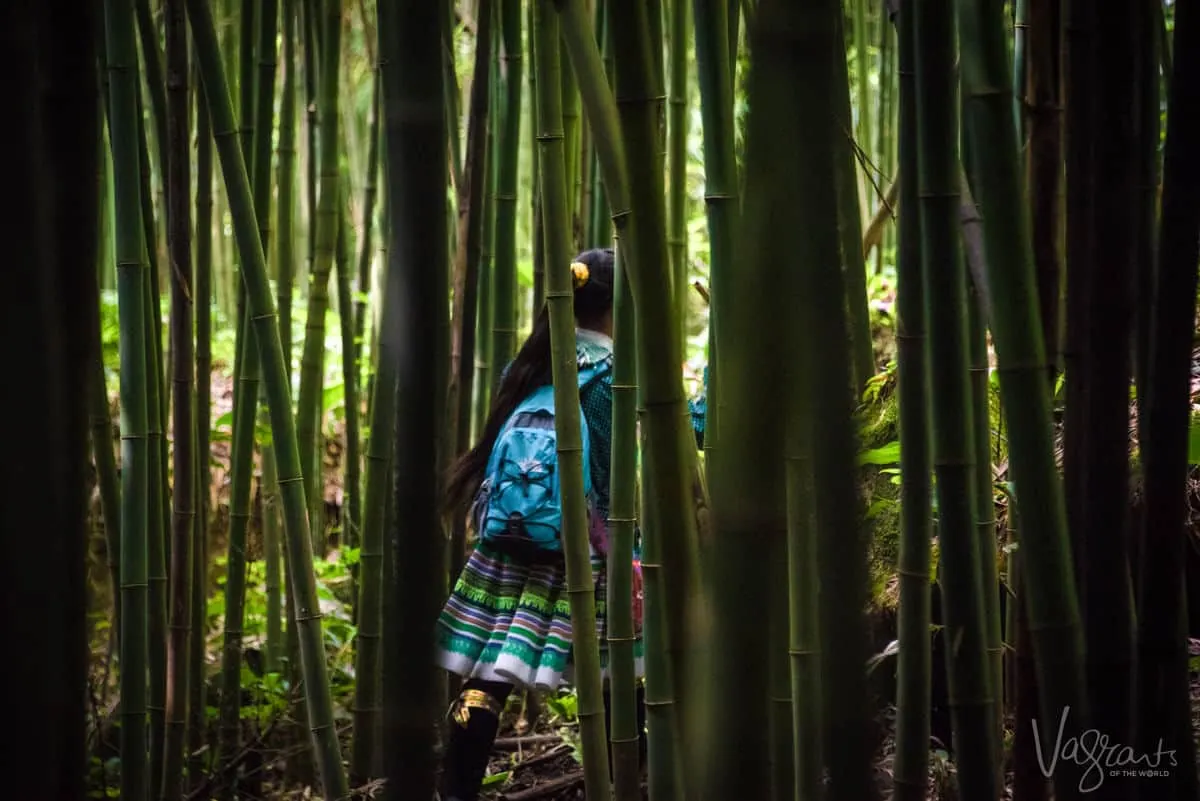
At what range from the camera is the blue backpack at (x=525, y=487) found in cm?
165

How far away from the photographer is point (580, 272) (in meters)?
1.71

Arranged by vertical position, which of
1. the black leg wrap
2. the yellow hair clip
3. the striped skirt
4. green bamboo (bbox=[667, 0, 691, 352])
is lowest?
the black leg wrap

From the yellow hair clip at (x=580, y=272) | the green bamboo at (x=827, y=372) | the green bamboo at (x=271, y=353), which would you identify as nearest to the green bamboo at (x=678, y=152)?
the yellow hair clip at (x=580, y=272)

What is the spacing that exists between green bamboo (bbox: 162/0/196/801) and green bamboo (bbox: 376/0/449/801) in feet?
2.80

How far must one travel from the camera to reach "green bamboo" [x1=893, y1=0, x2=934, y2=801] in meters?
0.89

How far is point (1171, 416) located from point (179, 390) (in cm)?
123

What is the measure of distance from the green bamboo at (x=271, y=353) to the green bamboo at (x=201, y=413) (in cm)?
57

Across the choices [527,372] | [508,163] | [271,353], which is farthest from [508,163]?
[271,353]

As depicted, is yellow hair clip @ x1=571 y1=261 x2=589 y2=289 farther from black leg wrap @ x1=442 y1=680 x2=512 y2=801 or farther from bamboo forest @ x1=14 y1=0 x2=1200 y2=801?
black leg wrap @ x1=442 y1=680 x2=512 y2=801

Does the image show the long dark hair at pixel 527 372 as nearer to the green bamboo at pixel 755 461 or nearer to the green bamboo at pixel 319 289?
the green bamboo at pixel 319 289

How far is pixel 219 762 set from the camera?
1.80 metres

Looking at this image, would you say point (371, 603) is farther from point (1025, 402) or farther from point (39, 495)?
point (39, 495)

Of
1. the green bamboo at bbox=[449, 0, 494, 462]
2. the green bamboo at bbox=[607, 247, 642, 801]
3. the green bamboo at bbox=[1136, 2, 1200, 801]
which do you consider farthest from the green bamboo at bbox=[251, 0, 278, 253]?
the green bamboo at bbox=[1136, 2, 1200, 801]

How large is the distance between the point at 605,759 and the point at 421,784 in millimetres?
690
